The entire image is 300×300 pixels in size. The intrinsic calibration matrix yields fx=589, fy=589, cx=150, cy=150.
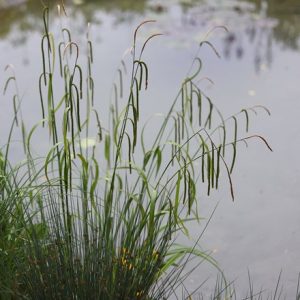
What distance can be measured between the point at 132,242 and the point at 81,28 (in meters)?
3.61

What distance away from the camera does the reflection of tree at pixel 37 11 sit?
16.0 feet

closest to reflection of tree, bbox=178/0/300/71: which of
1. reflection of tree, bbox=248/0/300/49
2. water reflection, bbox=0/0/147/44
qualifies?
reflection of tree, bbox=248/0/300/49

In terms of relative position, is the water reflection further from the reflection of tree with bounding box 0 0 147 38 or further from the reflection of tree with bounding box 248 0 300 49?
the reflection of tree with bounding box 248 0 300 49

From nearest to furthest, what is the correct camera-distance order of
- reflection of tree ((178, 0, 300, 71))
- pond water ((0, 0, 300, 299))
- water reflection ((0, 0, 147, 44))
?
pond water ((0, 0, 300, 299)) < reflection of tree ((178, 0, 300, 71)) < water reflection ((0, 0, 147, 44))

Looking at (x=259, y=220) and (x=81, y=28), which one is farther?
(x=81, y=28)

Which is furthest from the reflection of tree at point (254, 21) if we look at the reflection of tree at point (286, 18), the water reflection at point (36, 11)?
the water reflection at point (36, 11)

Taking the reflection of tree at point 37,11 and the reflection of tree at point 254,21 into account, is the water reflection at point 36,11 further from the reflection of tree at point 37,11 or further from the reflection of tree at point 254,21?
the reflection of tree at point 254,21

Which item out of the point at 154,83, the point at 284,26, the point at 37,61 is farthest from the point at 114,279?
the point at 284,26

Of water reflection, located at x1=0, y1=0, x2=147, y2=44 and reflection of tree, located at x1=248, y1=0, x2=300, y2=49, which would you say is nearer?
reflection of tree, located at x1=248, y1=0, x2=300, y2=49

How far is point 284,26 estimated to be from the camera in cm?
472

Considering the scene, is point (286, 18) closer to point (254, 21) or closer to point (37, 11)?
point (254, 21)

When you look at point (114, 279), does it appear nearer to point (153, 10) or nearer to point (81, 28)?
point (81, 28)

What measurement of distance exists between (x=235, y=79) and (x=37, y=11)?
2193 mm

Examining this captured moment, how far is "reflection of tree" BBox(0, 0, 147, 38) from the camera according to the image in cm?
488
